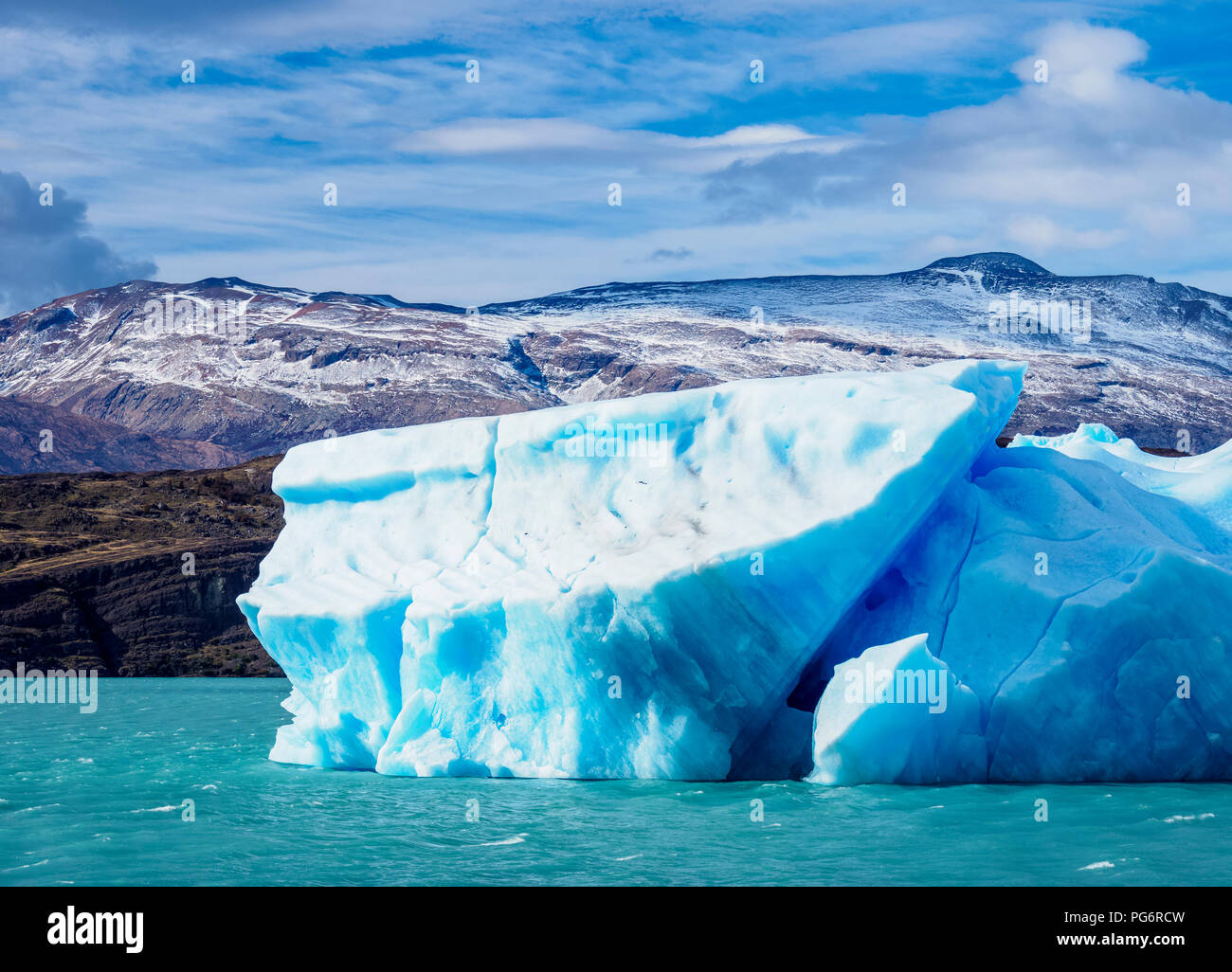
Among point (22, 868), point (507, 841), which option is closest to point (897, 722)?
point (507, 841)

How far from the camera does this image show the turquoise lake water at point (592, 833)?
31.1 feet

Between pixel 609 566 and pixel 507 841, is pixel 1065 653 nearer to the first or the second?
pixel 609 566

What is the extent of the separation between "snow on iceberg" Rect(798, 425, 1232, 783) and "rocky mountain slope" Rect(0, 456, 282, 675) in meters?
33.3

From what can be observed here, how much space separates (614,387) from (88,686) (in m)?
83.3

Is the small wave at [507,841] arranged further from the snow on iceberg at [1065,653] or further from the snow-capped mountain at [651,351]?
the snow-capped mountain at [651,351]

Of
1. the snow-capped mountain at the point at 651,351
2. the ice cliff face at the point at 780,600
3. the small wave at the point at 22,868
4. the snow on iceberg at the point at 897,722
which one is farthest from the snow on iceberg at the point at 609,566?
the snow-capped mountain at the point at 651,351

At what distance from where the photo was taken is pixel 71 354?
189 meters

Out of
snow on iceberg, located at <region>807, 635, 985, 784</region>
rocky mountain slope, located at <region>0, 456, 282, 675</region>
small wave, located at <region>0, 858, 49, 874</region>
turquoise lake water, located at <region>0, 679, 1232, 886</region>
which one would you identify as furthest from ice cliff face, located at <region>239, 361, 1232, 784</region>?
rocky mountain slope, located at <region>0, 456, 282, 675</region>

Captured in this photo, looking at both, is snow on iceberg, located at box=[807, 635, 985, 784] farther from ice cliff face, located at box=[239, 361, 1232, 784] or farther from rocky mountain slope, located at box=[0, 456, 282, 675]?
rocky mountain slope, located at box=[0, 456, 282, 675]

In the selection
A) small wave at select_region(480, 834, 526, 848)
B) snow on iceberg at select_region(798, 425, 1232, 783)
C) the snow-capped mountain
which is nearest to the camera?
small wave at select_region(480, 834, 526, 848)

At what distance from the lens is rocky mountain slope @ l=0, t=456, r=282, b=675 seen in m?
41.6

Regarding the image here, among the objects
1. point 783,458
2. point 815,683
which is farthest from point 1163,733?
point 783,458

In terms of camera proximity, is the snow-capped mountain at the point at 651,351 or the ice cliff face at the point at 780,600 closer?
the ice cliff face at the point at 780,600

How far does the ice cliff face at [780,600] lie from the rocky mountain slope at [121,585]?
29186mm
